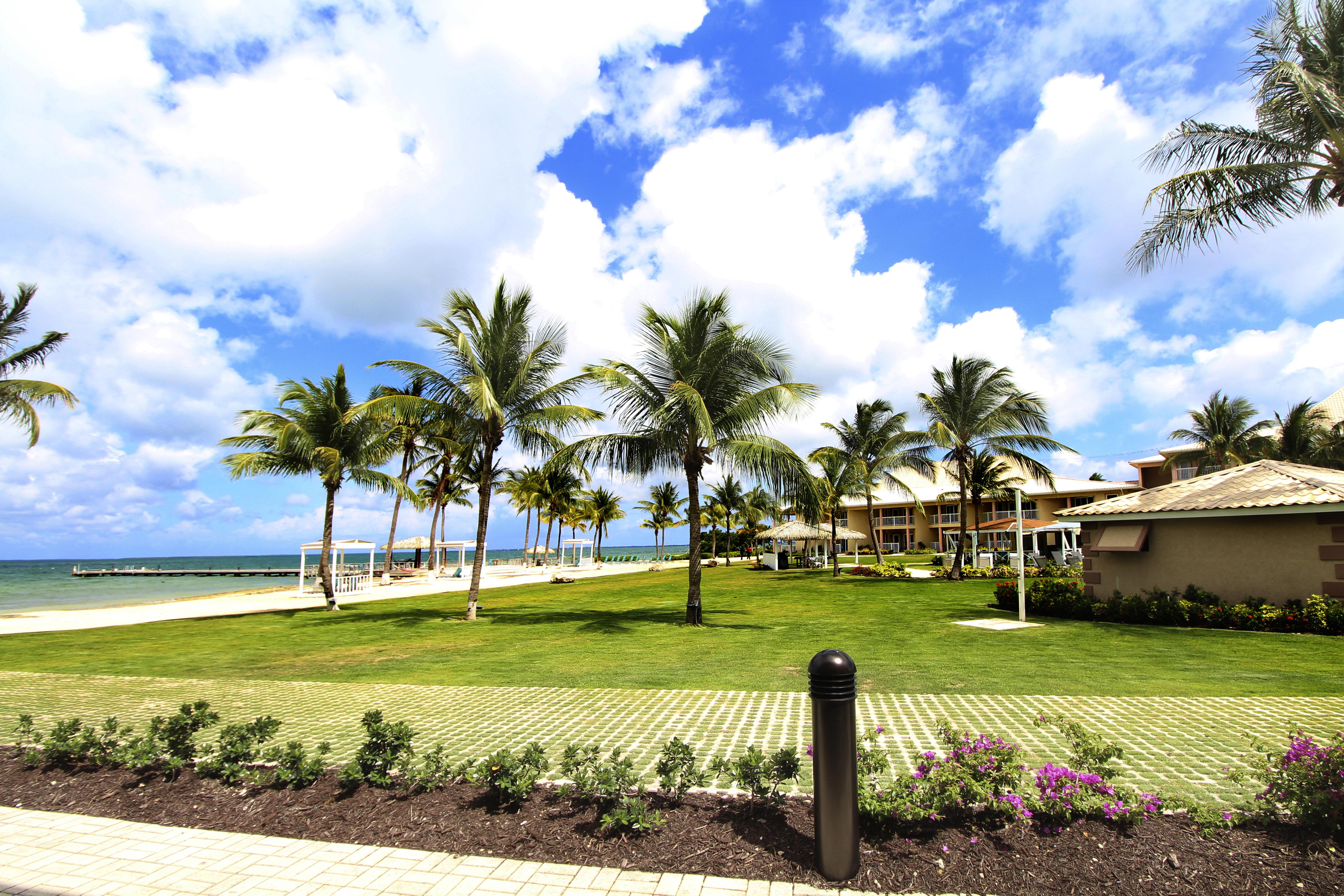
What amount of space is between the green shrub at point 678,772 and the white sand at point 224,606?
16013 millimetres

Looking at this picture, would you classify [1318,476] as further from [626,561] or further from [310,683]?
[626,561]

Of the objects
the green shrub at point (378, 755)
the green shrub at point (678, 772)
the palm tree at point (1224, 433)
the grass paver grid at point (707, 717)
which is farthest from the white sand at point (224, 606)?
the palm tree at point (1224, 433)

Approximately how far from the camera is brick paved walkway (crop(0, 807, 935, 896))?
10.3 ft

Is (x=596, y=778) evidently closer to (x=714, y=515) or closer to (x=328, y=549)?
(x=328, y=549)

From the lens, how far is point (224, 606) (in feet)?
74.7

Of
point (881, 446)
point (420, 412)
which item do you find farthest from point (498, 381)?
point (881, 446)

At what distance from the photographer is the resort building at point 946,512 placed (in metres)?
51.1

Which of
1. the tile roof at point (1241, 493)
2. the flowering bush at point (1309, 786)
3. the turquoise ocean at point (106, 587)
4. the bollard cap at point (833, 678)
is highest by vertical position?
the tile roof at point (1241, 493)

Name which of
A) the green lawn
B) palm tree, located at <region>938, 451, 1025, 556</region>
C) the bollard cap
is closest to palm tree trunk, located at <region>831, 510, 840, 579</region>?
palm tree, located at <region>938, 451, 1025, 556</region>

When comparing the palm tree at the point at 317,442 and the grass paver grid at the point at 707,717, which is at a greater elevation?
the palm tree at the point at 317,442

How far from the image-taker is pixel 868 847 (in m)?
3.45

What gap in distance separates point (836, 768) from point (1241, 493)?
15236 mm

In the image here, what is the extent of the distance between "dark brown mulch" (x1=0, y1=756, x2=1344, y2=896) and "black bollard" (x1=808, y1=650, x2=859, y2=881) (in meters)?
0.11

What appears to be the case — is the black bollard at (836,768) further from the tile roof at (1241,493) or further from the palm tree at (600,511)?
the palm tree at (600,511)
